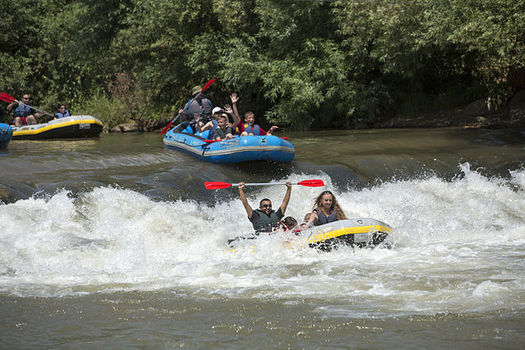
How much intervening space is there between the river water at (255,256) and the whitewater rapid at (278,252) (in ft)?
0.09

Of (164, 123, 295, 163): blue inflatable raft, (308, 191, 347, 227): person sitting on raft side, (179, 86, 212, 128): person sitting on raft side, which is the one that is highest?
(179, 86, 212, 128): person sitting on raft side

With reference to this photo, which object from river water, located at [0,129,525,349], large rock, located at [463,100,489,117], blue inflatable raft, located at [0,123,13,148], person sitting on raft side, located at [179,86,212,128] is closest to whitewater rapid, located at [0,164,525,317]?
river water, located at [0,129,525,349]

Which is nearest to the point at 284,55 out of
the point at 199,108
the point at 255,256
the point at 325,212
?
the point at 199,108

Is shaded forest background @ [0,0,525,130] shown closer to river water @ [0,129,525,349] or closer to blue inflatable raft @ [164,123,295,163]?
river water @ [0,129,525,349]

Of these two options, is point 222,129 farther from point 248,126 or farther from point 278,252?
point 278,252

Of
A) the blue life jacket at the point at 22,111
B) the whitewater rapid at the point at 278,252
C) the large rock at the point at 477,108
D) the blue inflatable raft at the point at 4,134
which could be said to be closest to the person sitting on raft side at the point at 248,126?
the whitewater rapid at the point at 278,252

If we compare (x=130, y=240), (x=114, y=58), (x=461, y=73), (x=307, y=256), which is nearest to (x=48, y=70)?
(x=114, y=58)

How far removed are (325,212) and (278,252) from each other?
2.89 ft

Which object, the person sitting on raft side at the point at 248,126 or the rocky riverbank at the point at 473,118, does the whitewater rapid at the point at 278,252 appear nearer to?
the person sitting on raft side at the point at 248,126

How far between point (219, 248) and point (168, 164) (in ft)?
12.7

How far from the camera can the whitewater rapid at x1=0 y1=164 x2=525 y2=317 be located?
621cm

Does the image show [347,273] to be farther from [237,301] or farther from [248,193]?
[248,193]

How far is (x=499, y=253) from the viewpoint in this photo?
7883mm

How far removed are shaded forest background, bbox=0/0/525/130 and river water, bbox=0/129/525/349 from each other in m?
3.68
